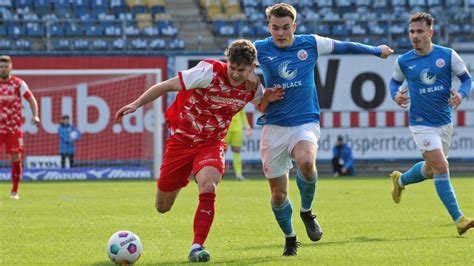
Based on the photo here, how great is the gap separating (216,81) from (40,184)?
14.6 metres

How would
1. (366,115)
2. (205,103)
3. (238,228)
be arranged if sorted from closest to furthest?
(205,103) < (238,228) < (366,115)

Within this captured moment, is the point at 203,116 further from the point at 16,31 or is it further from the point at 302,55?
the point at 16,31

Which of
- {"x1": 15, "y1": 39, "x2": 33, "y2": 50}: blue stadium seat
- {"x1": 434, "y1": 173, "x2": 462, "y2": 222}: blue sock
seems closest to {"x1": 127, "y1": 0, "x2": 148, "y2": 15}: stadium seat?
{"x1": 15, "y1": 39, "x2": 33, "y2": 50}: blue stadium seat

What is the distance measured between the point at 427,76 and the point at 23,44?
1793 centimetres

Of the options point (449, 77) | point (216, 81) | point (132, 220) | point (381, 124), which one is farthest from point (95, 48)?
point (216, 81)

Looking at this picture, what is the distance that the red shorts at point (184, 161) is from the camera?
8555mm

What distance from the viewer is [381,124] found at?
2642 cm

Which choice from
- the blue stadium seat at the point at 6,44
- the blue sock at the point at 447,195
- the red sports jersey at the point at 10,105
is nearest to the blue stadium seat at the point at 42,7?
the blue stadium seat at the point at 6,44

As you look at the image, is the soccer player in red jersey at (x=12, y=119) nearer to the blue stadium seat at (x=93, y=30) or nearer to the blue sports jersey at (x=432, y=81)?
the blue sports jersey at (x=432, y=81)

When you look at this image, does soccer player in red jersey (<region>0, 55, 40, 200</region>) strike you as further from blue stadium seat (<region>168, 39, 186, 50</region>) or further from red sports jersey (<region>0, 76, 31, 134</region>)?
blue stadium seat (<region>168, 39, 186, 50</region>)

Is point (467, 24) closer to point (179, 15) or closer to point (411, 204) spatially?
point (179, 15)

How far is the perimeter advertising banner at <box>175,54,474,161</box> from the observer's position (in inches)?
1035

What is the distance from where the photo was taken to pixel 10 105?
1706cm

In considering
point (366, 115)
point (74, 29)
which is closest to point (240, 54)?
point (366, 115)
